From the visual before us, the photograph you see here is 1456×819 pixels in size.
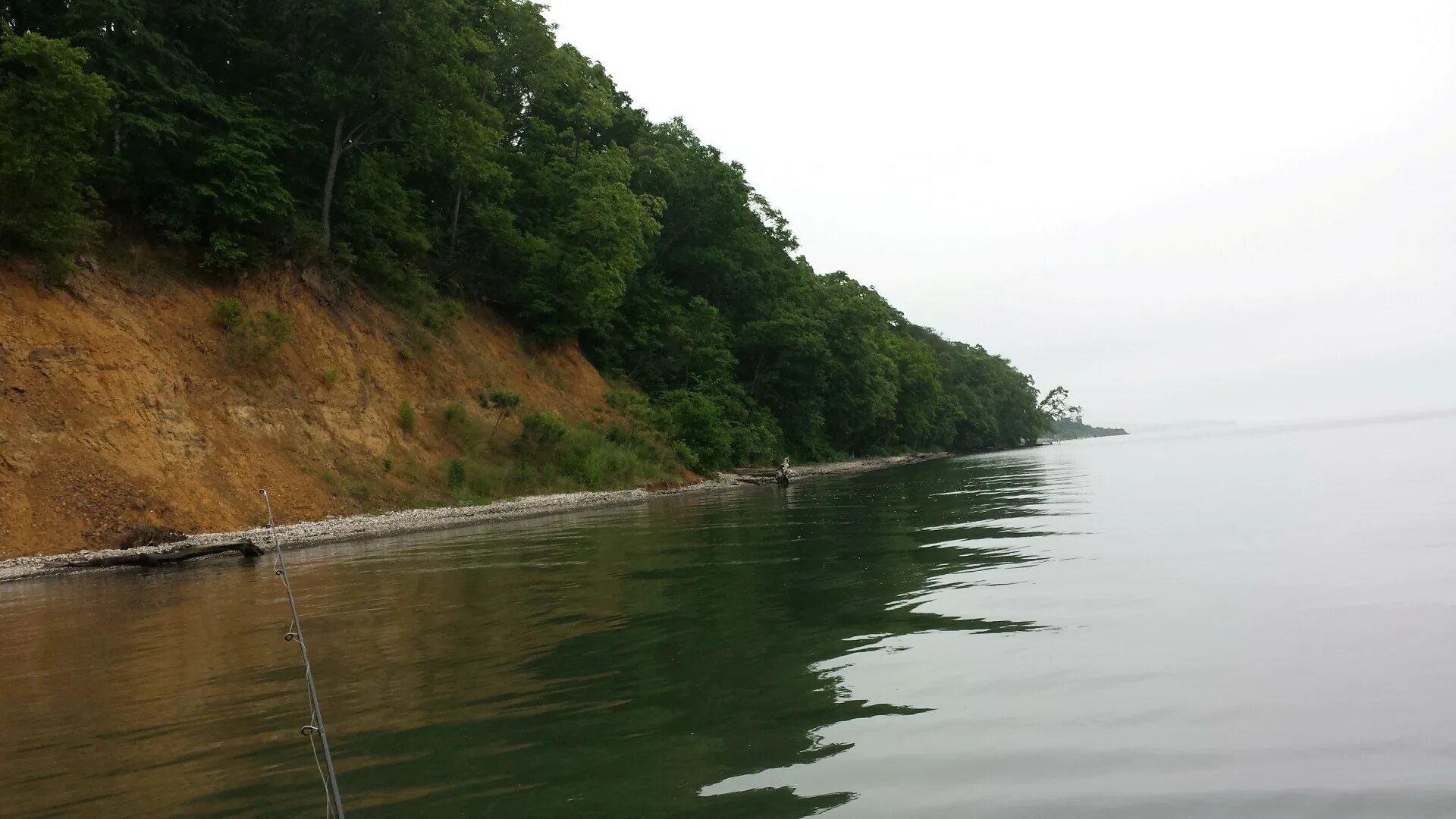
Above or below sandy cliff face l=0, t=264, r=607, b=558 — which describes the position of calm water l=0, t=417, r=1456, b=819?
below

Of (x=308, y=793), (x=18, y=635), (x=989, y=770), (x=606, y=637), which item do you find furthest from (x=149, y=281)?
(x=989, y=770)

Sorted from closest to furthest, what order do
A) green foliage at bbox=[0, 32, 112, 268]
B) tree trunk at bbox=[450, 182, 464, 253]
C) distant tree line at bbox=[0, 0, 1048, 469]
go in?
green foliage at bbox=[0, 32, 112, 268] → distant tree line at bbox=[0, 0, 1048, 469] → tree trunk at bbox=[450, 182, 464, 253]

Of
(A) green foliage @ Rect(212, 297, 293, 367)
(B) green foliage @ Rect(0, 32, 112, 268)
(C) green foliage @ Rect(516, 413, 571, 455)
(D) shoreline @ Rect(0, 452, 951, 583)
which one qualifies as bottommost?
(D) shoreline @ Rect(0, 452, 951, 583)

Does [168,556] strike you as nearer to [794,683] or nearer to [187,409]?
[187,409]

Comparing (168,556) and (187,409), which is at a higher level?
(187,409)

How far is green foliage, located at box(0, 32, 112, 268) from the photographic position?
21.7 meters

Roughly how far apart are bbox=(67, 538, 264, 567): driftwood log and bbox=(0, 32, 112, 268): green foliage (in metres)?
9.42

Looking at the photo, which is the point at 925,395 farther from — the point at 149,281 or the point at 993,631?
the point at 993,631

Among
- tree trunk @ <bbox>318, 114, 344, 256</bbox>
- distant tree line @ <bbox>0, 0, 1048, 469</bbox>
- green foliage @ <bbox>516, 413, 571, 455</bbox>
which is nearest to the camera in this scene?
distant tree line @ <bbox>0, 0, 1048, 469</bbox>

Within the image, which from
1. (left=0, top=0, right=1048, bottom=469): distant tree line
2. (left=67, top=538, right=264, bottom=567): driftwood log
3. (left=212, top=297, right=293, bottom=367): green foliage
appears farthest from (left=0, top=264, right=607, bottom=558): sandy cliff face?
(left=67, top=538, right=264, bottom=567): driftwood log

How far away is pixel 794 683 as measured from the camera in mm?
6438

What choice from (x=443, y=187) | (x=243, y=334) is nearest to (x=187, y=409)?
(x=243, y=334)

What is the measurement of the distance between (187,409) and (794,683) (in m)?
23.2

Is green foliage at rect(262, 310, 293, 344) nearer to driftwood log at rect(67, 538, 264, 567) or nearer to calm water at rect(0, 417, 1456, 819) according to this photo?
driftwood log at rect(67, 538, 264, 567)
